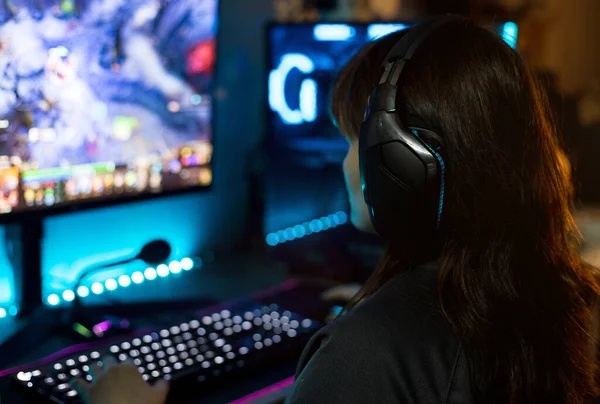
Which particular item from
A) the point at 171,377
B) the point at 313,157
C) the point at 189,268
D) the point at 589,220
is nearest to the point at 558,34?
the point at 589,220

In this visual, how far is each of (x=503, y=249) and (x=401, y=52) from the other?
9.1 inches

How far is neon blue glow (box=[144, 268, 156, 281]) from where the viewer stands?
1.34m

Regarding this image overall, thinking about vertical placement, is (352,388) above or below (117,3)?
below

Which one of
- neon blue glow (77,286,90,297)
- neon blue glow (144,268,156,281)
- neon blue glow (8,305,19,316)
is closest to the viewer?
neon blue glow (8,305,19,316)

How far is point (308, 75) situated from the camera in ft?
4.89

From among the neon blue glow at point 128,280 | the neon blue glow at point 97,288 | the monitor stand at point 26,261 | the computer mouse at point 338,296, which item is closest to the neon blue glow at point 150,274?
the neon blue glow at point 128,280

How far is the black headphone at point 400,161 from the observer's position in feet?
2.29

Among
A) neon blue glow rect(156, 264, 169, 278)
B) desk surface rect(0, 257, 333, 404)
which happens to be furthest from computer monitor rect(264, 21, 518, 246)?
neon blue glow rect(156, 264, 169, 278)

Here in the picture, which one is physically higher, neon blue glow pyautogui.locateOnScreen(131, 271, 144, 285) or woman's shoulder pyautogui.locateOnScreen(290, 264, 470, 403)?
woman's shoulder pyautogui.locateOnScreen(290, 264, 470, 403)

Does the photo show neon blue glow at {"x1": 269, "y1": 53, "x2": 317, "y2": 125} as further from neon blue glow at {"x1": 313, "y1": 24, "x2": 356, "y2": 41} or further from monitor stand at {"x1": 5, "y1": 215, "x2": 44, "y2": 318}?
monitor stand at {"x1": 5, "y1": 215, "x2": 44, "y2": 318}

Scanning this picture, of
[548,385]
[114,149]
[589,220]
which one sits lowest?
[589,220]

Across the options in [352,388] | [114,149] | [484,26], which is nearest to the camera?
[352,388]

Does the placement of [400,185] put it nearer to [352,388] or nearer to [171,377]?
[352,388]

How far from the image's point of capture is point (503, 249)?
74 cm
